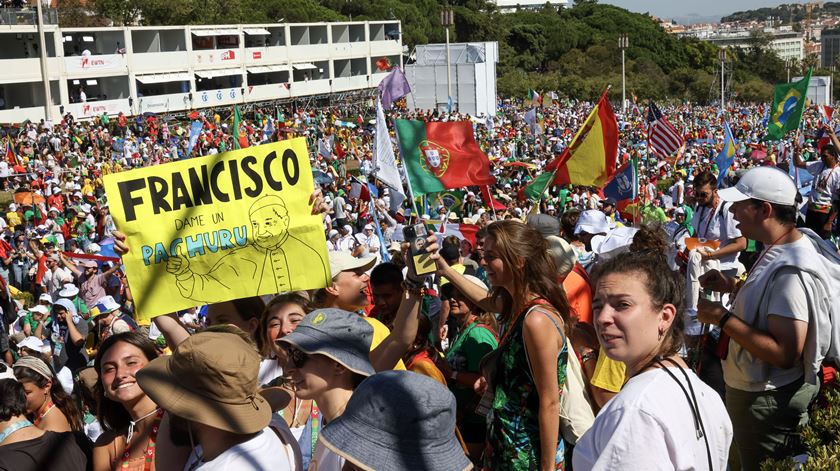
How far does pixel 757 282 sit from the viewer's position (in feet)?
11.3

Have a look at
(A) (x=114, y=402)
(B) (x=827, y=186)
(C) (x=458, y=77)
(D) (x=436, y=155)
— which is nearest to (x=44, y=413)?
(A) (x=114, y=402)

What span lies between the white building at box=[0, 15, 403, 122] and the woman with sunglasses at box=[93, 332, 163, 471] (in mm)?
37797

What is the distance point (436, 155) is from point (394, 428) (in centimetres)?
689

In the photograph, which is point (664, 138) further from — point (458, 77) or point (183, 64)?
point (183, 64)

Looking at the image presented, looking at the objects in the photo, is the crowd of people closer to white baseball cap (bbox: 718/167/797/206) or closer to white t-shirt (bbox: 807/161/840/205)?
white baseball cap (bbox: 718/167/797/206)

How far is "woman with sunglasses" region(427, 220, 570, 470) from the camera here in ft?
10.3

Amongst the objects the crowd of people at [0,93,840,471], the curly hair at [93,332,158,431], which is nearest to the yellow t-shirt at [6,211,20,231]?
the crowd of people at [0,93,840,471]

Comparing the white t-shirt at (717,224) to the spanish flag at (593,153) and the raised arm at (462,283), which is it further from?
the raised arm at (462,283)

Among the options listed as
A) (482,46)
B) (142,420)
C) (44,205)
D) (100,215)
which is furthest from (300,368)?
(482,46)

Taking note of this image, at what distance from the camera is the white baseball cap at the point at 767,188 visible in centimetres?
344

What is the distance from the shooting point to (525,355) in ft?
10.5

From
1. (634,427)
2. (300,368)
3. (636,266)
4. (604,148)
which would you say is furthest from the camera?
(604,148)

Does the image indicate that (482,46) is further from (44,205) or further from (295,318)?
(295,318)

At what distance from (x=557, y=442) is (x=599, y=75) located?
77836mm
